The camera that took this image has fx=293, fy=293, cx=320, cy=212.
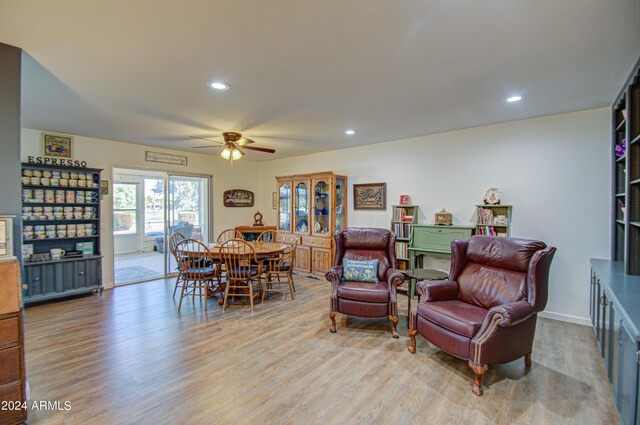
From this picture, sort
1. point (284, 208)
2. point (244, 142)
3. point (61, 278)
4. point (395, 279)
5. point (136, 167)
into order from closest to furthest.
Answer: point (395, 279) → point (61, 278) → point (244, 142) → point (136, 167) → point (284, 208)

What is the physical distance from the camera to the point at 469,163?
4.27 m

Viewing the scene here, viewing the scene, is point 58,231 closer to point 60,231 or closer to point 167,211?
point 60,231

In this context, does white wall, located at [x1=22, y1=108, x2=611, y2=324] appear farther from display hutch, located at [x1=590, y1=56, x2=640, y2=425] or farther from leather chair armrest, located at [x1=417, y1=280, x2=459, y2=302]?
leather chair armrest, located at [x1=417, y1=280, x2=459, y2=302]

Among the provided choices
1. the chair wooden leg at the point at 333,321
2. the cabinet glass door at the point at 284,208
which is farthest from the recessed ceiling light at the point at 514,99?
the cabinet glass door at the point at 284,208

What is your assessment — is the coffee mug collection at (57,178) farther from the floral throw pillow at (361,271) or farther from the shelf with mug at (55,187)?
the floral throw pillow at (361,271)

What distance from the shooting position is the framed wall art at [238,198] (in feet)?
22.1

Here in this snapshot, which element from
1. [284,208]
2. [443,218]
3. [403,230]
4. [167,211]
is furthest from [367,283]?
[167,211]

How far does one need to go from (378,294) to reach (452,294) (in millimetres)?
749

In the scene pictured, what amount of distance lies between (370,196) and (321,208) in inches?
43.3

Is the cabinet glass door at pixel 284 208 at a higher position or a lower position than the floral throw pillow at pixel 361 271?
higher

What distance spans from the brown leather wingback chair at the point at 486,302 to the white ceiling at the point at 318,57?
61.1 inches

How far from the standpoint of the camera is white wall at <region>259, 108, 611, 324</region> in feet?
11.2

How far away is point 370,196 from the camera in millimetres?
5367

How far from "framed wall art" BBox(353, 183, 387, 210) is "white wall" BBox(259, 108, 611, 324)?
0.48 m
